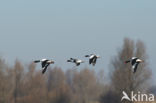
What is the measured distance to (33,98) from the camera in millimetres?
68875

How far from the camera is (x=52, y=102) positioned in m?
69.2

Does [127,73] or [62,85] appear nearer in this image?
[127,73]

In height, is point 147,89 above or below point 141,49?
below

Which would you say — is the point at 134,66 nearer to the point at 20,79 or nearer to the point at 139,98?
the point at 139,98

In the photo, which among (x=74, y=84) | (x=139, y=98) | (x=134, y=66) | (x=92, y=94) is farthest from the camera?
(x=74, y=84)

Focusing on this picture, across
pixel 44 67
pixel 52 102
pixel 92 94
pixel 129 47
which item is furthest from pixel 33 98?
pixel 44 67

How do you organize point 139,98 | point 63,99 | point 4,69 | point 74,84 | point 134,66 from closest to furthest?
1. point 134,66
2. point 139,98
3. point 4,69
4. point 63,99
5. point 74,84

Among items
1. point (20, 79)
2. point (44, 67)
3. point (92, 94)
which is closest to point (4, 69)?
point (20, 79)

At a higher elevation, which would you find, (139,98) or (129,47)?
(129,47)

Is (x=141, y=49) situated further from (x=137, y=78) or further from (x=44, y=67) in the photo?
(x=44, y=67)

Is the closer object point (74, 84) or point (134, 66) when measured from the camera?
point (134, 66)

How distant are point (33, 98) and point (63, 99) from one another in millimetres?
5401

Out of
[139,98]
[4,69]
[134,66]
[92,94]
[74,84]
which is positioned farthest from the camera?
[74,84]

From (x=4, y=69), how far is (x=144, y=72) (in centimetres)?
1959
